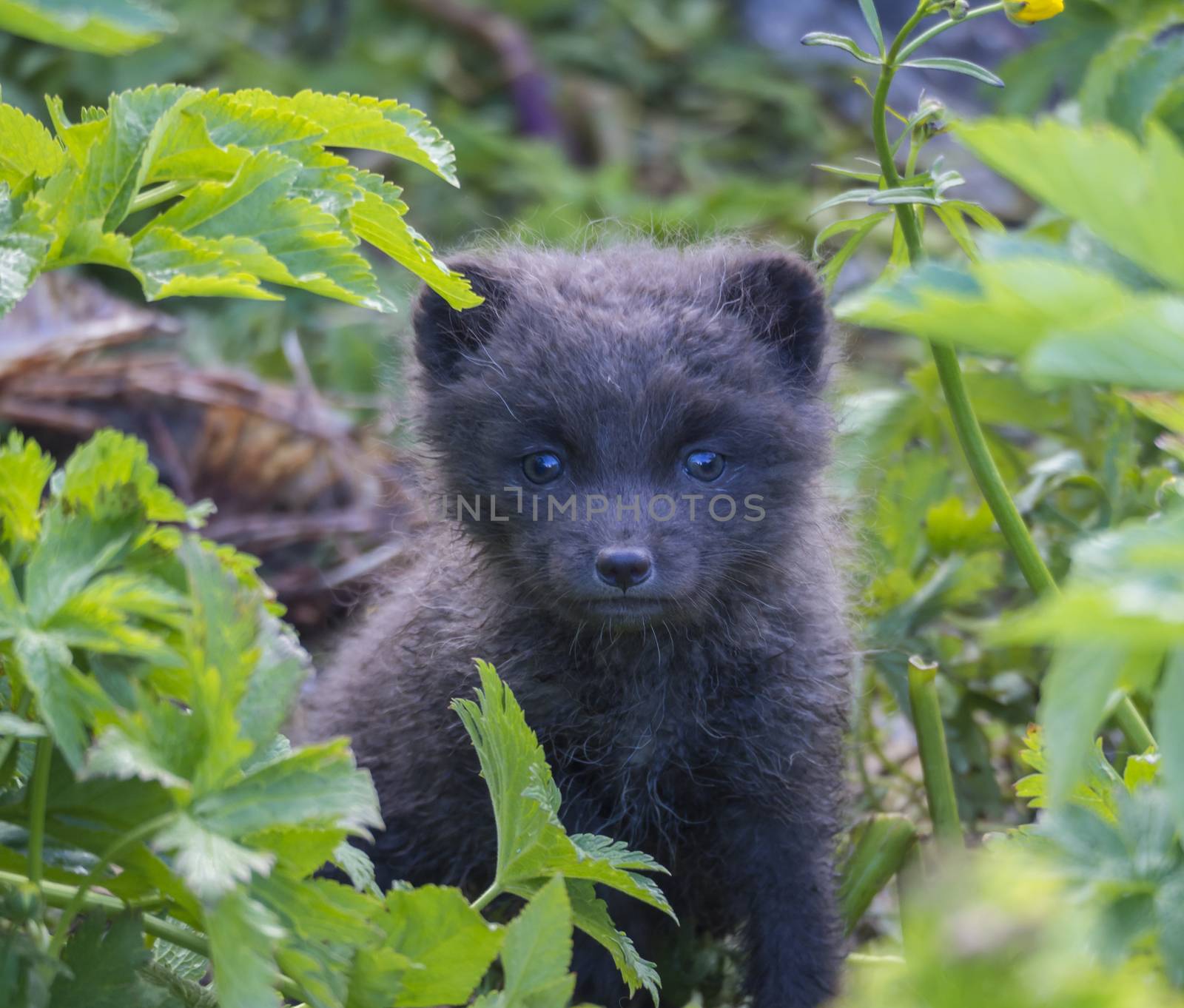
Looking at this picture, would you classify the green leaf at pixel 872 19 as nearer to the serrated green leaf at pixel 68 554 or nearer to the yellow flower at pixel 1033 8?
the yellow flower at pixel 1033 8

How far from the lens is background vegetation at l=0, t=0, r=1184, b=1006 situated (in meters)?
1.30

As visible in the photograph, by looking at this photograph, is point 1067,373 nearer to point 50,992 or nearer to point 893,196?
point 893,196

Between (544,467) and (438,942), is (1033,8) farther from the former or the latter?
(438,942)

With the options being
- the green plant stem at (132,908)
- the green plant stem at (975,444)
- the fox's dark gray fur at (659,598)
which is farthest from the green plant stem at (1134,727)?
the green plant stem at (132,908)

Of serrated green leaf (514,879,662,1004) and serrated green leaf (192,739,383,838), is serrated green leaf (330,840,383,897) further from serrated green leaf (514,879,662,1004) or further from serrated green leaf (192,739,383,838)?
serrated green leaf (192,739,383,838)

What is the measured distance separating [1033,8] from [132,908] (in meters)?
1.97

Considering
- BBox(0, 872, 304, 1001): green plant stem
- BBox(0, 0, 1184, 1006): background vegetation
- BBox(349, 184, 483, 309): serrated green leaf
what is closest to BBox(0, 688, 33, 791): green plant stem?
BBox(0, 0, 1184, 1006): background vegetation

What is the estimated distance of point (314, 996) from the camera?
172 cm

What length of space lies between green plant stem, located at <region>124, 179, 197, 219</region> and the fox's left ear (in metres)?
1.37

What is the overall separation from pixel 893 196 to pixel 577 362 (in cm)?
83

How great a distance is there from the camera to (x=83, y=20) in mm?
1533

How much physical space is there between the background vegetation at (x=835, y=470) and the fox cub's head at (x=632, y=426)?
0.36 m

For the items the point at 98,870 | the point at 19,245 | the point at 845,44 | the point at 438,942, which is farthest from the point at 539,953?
the point at 845,44

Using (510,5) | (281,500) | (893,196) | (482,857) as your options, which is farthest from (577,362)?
(510,5)
